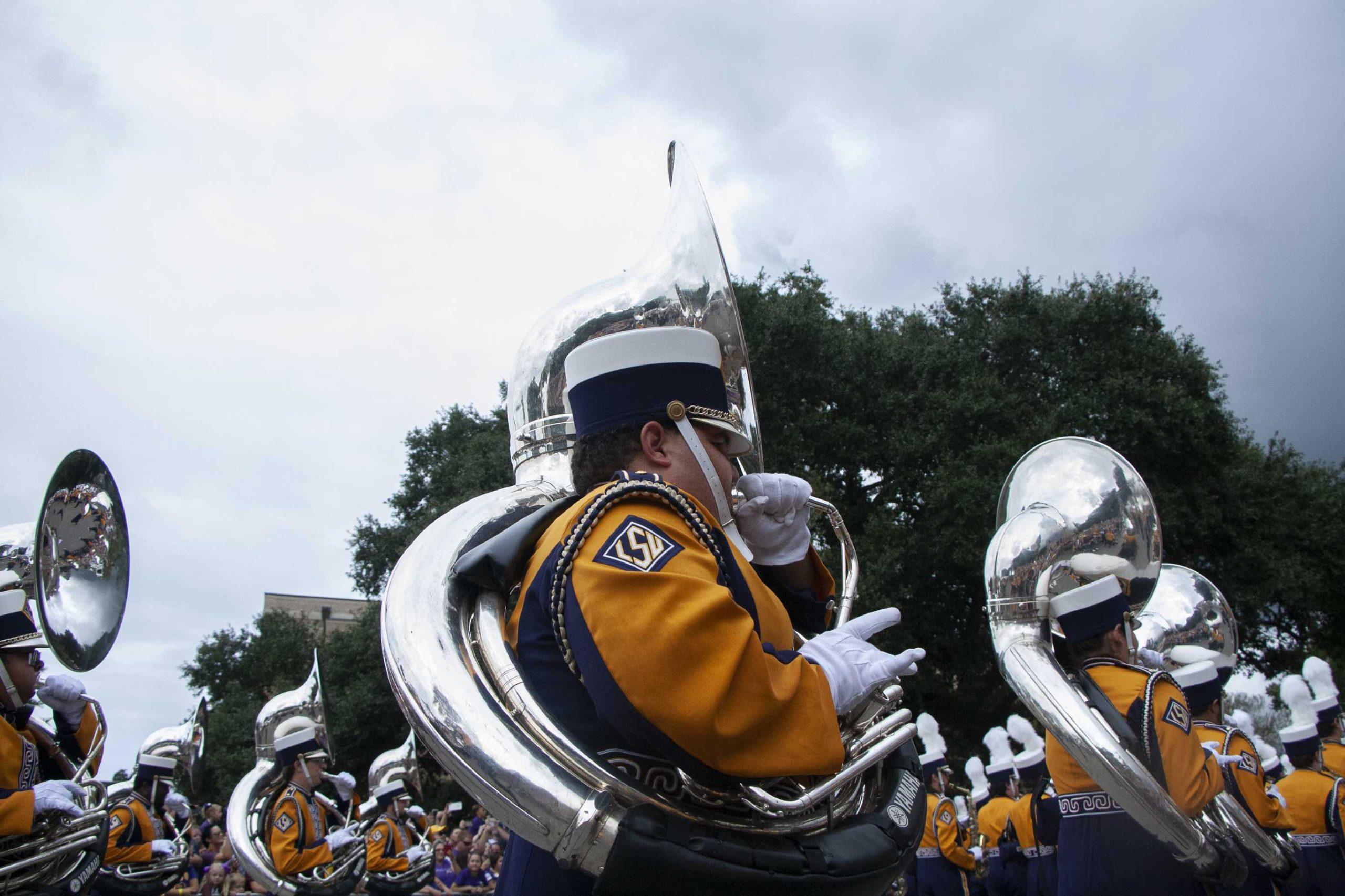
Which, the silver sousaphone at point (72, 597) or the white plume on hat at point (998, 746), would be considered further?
the white plume on hat at point (998, 746)

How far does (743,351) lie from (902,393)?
56.3 ft

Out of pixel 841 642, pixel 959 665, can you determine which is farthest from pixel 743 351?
pixel 959 665

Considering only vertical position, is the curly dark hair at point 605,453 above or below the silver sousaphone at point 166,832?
above

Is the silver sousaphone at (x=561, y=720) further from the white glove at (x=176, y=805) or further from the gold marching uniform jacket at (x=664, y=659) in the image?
the white glove at (x=176, y=805)

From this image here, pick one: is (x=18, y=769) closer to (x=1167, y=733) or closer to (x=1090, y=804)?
(x=1090, y=804)

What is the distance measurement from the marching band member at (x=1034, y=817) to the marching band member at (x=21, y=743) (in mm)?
6413

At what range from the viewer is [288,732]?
32.0 feet

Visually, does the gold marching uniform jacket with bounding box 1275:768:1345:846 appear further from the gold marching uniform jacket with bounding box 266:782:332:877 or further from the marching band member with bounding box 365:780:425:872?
the marching band member with bounding box 365:780:425:872

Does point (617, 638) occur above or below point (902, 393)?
below

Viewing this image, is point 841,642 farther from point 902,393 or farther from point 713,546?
point 902,393

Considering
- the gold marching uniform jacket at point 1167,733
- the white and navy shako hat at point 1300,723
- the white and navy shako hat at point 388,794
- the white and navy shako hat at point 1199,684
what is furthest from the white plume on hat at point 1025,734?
the white and navy shako hat at point 388,794

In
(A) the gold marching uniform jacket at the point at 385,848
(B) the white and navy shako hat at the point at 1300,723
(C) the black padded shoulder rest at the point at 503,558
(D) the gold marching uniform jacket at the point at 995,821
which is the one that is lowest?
(D) the gold marching uniform jacket at the point at 995,821

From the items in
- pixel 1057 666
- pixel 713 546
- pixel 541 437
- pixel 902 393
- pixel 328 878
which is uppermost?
pixel 902 393

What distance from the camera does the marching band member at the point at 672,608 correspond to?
1.75 m
